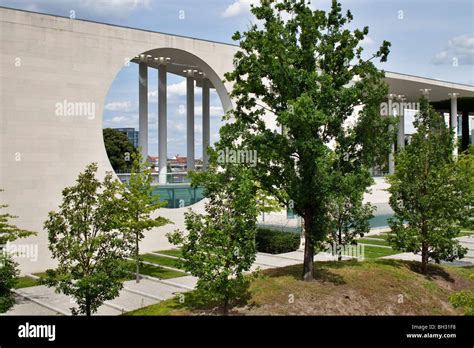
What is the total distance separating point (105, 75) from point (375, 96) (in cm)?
1322

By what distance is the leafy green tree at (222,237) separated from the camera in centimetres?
1371

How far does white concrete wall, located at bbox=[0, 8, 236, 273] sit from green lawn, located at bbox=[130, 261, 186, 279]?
4322mm

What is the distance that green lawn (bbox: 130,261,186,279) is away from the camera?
2150 centimetres

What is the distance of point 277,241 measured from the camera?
1069 inches

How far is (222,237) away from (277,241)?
1380 centimetres

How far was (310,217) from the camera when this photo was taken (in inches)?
733

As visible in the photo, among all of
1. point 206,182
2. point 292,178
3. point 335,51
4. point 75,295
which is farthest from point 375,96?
point 75,295

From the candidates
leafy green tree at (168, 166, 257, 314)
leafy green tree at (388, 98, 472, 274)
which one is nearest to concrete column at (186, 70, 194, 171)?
leafy green tree at (388, 98, 472, 274)

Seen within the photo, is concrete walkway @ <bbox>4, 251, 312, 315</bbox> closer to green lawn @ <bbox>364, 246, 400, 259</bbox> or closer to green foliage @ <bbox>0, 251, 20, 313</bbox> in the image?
green foliage @ <bbox>0, 251, 20, 313</bbox>

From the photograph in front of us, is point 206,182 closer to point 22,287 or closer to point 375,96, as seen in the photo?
point 375,96

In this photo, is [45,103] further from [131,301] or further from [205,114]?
[205,114]

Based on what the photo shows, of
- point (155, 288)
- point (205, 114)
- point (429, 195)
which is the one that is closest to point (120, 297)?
point (155, 288)

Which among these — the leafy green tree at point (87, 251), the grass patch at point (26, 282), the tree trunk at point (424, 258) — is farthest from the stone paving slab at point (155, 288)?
the tree trunk at point (424, 258)

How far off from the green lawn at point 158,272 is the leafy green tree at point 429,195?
9011 millimetres
